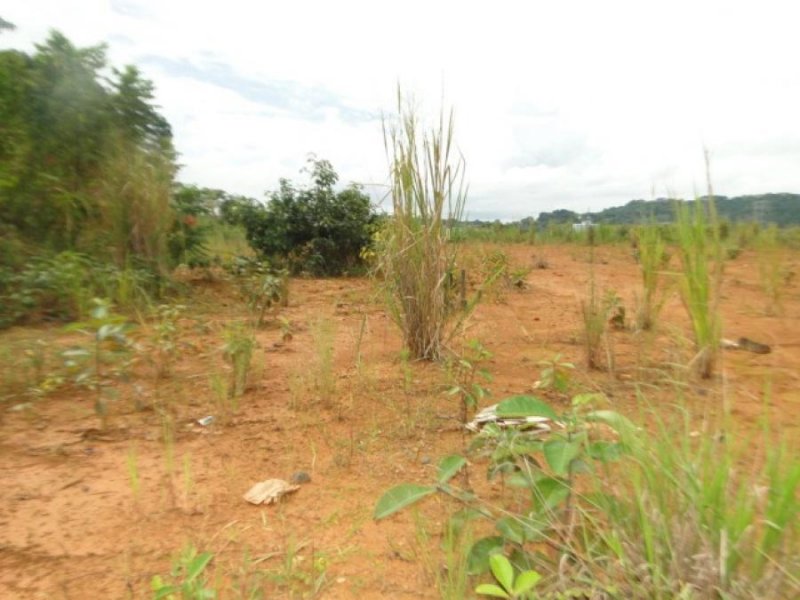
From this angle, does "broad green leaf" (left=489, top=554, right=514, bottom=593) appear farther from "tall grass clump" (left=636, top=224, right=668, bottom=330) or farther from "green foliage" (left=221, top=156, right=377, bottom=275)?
"green foliage" (left=221, top=156, right=377, bottom=275)

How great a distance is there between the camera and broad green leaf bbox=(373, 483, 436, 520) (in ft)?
4.01

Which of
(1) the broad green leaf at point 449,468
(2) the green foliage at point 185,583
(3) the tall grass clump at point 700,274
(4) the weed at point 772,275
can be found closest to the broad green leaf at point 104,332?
(2) the green foliage at point 185,583

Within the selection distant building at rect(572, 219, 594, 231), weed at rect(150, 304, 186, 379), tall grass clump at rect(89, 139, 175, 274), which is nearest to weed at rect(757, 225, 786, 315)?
distant building at rect(572, 219, 594, 231)

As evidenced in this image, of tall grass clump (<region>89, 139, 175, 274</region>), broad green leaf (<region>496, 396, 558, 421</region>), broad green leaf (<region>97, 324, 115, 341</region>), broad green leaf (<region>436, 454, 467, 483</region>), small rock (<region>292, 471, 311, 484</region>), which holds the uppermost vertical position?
tall grass clump (<region>89, 139, 175, 274</region>)

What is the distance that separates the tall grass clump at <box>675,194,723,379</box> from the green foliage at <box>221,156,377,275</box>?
4439 mm

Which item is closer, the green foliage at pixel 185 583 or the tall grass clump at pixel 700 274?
the green foliage at pixel 185 583

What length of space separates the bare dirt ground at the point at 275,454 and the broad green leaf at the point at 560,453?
279mm

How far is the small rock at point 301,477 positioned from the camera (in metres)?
1.81

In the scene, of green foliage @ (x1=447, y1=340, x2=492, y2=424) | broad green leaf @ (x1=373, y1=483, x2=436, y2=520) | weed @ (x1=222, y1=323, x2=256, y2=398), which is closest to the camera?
broad green leaf @ (x1=373, y1=483, x2=436, y2=520)

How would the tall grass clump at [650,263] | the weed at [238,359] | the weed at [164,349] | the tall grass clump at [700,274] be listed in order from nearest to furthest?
the tall grass clump at [700,274], the weed at [238,359], the weed at [164,349], the tall grass clump at [650,263]

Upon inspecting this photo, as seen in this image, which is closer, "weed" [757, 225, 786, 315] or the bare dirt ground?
the bare dirt ground

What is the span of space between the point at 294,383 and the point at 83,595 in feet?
4.04

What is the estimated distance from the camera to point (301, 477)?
1818 millimetres

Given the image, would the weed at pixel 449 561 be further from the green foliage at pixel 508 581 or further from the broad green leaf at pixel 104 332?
the broad green leaf at pixel 104 332
